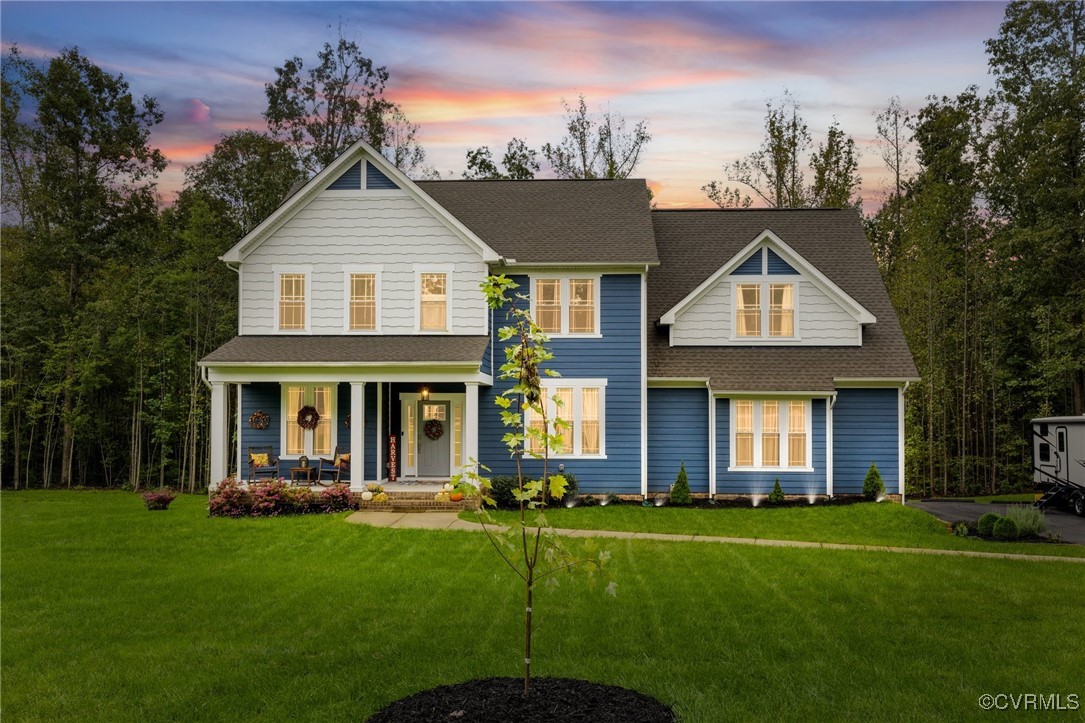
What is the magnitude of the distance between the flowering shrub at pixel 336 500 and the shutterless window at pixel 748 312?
10064mm

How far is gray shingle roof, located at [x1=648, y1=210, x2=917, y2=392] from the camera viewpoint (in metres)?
19.8

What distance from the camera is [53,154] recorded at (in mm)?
28797

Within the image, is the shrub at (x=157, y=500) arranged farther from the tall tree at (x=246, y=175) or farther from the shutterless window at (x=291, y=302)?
the tall tree at (x=246, y=175)

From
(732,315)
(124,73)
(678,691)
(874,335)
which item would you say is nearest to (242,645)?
(678,691)

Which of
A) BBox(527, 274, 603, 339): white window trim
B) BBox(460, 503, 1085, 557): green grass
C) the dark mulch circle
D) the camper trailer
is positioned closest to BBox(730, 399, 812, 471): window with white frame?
BBox(460, 503, 1085, 557): green grass

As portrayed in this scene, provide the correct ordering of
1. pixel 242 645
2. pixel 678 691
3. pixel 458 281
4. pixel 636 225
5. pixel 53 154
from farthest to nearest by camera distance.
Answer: pixel 53 154 → pixel 636 225 → pixel 458 281 → pixel 242 645 → pixel 678 691

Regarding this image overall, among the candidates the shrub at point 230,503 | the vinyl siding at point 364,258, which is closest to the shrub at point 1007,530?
the vinyl siding at point 364,258

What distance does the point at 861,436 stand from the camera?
64.9ft

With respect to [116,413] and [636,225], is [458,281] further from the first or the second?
[116,413]

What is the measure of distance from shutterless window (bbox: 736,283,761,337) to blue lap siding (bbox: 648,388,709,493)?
1.99m

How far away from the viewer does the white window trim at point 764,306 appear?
20.6 meters

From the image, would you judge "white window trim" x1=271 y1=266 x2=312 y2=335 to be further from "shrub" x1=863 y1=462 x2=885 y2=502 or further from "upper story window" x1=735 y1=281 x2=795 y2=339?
"shrub" x1=863 y1=462 x2=885 y2=502

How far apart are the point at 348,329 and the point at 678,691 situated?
14695 mm

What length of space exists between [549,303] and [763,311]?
209 inches
